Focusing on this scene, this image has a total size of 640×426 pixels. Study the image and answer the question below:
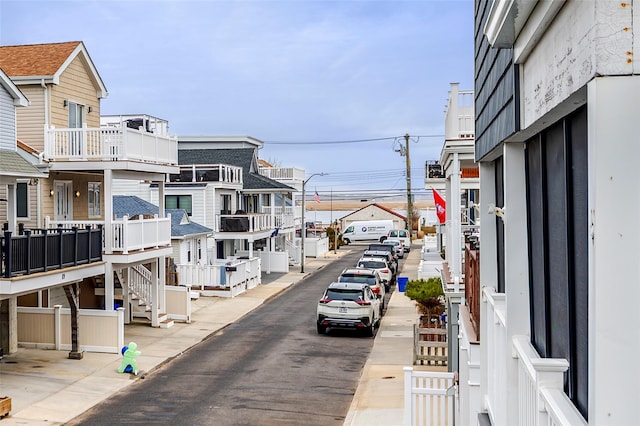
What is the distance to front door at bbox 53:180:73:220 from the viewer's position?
77.9 ft

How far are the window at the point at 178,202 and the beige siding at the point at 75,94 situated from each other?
1539cm

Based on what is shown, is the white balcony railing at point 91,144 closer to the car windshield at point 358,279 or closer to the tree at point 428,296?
the tree at point 428,296

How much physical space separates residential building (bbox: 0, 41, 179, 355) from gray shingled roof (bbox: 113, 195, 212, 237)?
5.92m

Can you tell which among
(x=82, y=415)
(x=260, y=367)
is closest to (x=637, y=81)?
(x=82, y=415)

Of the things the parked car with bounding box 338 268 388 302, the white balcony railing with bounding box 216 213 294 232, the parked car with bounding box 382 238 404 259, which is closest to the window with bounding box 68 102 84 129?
the parked car with bounding box 338 268 388 302

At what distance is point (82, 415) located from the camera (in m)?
14.8

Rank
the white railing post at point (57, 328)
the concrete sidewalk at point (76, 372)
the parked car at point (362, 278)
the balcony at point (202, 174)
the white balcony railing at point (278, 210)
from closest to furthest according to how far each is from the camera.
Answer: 1. the concrete sidewalk at point (76, 372)
2. the white railing post at point (57, 328)
3. the parked car at point (362, 278)
4. the balcony at point (202, 174)
5. the white balcony railing at point (278, 210)

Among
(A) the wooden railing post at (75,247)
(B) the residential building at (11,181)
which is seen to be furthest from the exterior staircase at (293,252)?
(A) the wooden railing post at (75,247)

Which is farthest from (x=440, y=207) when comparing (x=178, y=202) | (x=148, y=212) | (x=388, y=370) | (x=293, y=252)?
(x=293, y=252)

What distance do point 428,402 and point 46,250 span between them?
10.5m

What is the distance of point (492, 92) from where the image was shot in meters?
6.48

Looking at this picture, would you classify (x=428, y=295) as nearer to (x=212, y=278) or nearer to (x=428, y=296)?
(x=428, y=296)

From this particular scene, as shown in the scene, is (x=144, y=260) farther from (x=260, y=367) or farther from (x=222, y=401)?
(x=222, y=401)

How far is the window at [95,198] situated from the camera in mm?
26000
